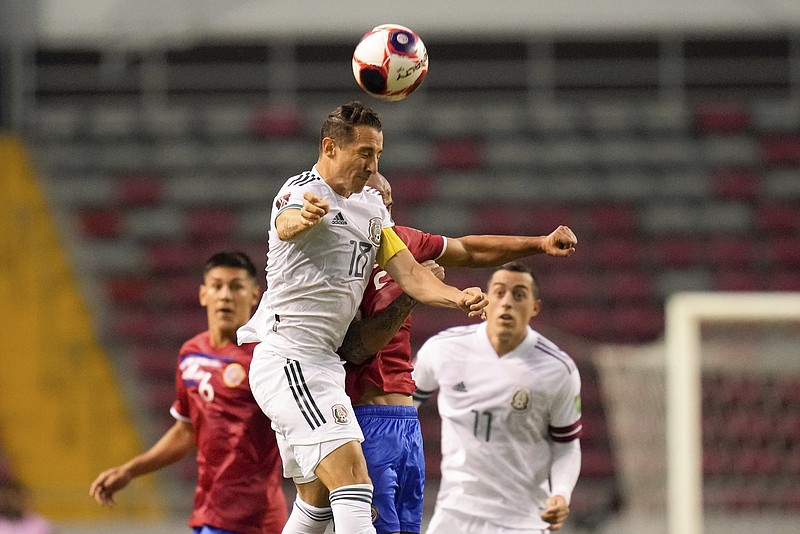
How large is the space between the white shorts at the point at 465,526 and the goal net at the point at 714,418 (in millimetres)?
1688

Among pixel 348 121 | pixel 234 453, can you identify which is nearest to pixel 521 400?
pixel 234 453

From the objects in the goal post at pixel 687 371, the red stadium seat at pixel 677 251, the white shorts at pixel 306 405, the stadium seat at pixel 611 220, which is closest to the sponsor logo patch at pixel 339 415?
the white shorts at pixel 306 405

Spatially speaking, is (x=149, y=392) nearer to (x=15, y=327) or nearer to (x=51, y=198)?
(x=15, y=327)

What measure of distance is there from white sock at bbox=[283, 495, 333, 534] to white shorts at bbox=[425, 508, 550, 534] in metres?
1.32

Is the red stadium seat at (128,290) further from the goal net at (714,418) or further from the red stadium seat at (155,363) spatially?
the goal net at (714,418)

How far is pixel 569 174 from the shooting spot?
14.1 m

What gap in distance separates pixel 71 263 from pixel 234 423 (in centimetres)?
850

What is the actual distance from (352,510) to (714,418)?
5820 millimetres

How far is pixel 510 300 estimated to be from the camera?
6.18 m

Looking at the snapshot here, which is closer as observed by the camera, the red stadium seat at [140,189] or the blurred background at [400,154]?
the blurred background at [400,154]

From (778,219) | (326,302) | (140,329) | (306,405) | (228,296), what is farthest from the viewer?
(778,219)

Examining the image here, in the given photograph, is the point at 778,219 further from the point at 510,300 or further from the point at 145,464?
the point at 145,464

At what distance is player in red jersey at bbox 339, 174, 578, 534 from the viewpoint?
16.4 feet

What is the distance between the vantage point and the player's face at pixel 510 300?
6176 millimetres
